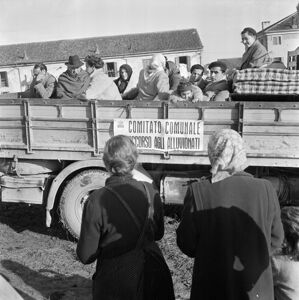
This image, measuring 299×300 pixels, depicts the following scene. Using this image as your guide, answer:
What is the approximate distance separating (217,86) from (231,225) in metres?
3.83

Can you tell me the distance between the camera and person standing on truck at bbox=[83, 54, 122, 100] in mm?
5633

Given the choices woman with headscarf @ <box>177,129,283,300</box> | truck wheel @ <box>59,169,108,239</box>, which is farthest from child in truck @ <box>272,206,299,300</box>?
truck wheel @ <box>59,169,108,239</box>

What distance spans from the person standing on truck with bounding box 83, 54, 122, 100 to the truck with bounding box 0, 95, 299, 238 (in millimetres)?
510

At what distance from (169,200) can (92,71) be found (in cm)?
216

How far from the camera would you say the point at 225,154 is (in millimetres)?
2197

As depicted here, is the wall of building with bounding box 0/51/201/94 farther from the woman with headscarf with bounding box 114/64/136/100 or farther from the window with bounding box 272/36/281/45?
the woman with headscarf with bounding box 114/64/136/100

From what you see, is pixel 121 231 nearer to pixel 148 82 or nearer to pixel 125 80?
pixel 148 82

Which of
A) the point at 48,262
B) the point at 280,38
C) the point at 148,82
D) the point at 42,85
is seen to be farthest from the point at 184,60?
the point at 48,262

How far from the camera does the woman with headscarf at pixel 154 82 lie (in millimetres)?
5738

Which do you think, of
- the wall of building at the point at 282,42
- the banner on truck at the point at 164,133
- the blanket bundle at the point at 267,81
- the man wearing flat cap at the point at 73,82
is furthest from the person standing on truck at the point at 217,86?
the wall of building at the point at 282,42

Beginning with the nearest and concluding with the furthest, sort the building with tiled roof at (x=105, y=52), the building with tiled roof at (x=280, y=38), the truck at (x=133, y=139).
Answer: the truck at (x=133, y=139)
the building with tiled roof at (x=105, y=52)
the building with tiled roof at (x=280, y=38)

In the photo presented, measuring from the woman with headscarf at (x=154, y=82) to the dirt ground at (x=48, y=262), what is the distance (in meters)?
1.82

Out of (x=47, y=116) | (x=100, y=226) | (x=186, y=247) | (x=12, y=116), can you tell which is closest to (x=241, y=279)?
(x=186, y=247)

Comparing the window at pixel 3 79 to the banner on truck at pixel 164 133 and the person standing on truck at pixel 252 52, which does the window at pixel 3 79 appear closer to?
the person standing on truck at pixel 252 52
